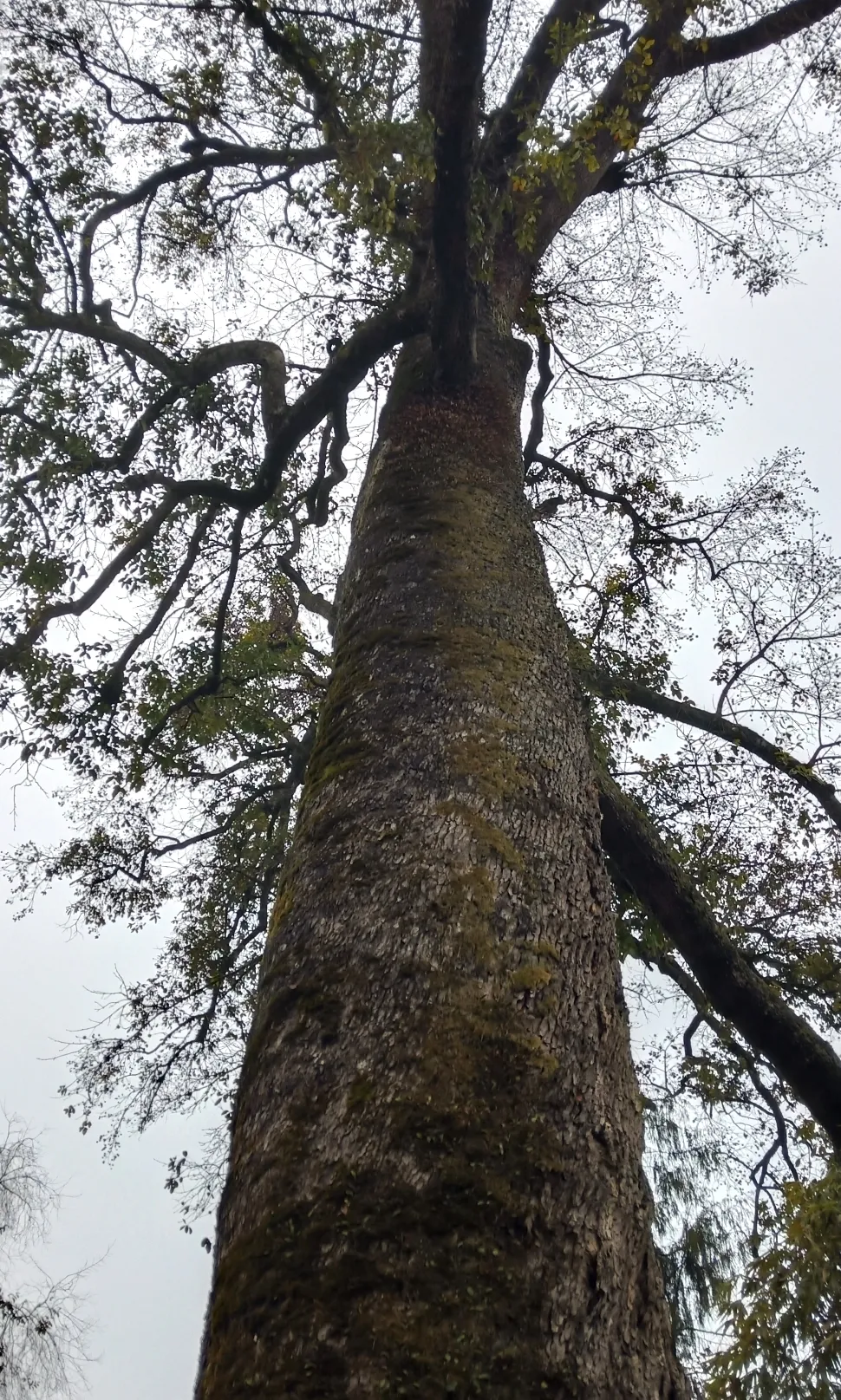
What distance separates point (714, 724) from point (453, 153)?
13.7 ft

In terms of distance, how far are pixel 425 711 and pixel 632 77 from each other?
10.7 feet

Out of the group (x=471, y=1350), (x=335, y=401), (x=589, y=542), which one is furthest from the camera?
(x=589, y=542)

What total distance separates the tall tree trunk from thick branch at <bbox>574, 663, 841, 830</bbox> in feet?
12.5

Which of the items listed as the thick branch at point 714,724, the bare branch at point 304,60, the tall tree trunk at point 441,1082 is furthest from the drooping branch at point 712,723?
the tall tree trunk at point 441,1082

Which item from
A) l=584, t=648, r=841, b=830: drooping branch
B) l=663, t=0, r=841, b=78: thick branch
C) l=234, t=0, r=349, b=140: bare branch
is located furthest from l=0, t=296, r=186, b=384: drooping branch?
l=663, t=0, r=841, b=78: thick branch

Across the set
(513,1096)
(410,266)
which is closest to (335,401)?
(410,266)

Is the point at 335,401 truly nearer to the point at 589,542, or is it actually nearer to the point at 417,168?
the point at 417,168

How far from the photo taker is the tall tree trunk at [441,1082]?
0.96 metres

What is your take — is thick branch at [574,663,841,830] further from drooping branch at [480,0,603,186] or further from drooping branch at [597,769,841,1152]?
drooping branch at [480,0,603,186]

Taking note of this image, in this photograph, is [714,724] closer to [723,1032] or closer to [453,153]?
[723,1032]

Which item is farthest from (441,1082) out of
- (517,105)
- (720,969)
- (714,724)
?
(714,724)

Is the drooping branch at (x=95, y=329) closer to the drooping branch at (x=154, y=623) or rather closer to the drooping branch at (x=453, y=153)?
the drooping branch at (x=154, y=623)

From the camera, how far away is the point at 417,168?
3170 millimetres

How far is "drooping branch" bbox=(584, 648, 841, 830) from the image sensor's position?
18.9 feet
